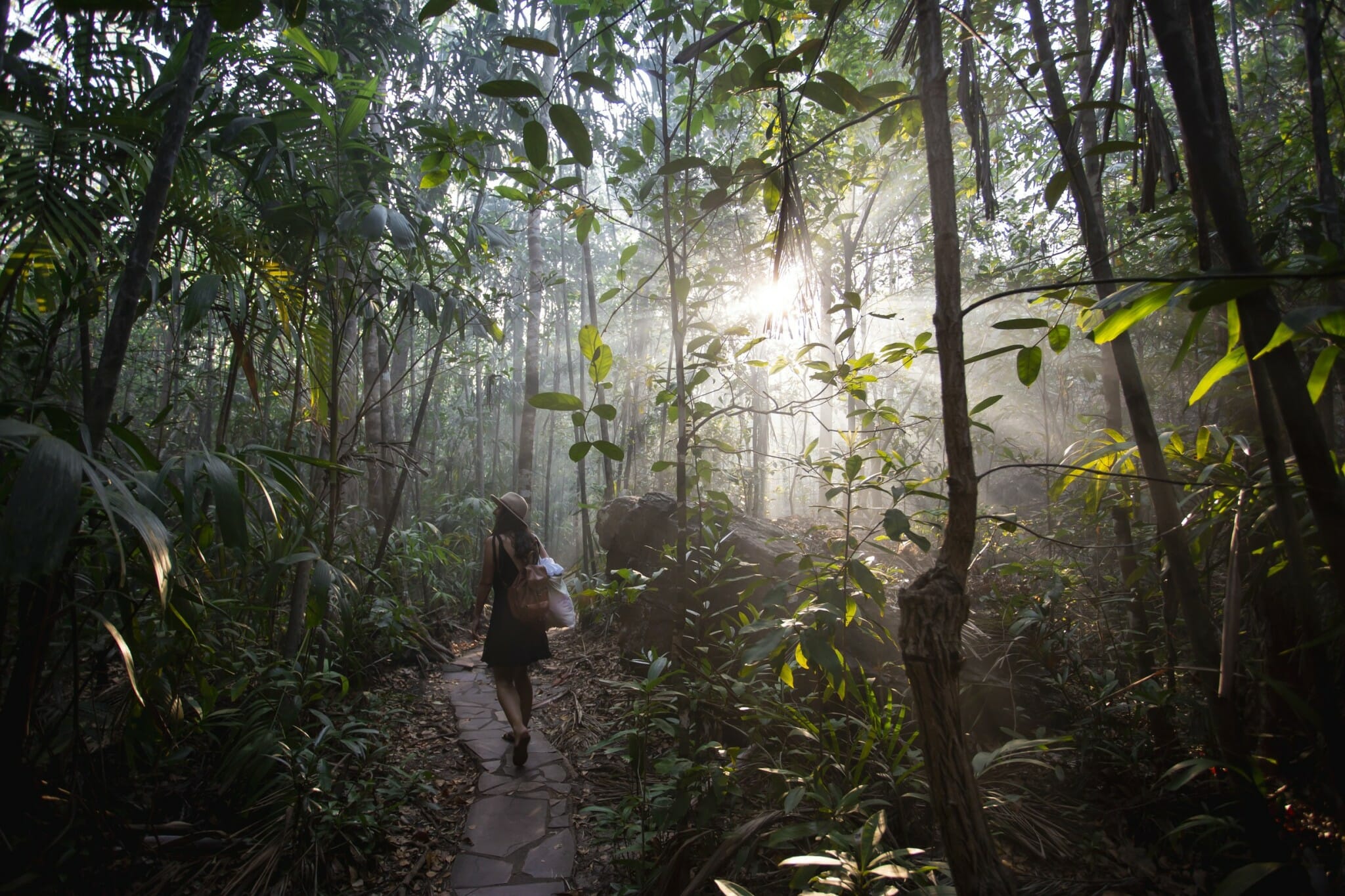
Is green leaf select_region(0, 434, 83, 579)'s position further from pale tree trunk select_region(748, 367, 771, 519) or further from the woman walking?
pale tree trunk select_region(748, 367, 771, 519)

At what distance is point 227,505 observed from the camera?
146 cm

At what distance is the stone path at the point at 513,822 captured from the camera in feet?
7.64

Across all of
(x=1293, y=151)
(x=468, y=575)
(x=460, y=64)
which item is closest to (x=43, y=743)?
(x=1293, y=151)

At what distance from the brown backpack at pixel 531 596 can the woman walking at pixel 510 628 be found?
4 centimetres

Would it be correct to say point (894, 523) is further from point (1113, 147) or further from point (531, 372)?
point (531, 372)

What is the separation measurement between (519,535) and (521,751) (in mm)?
1168

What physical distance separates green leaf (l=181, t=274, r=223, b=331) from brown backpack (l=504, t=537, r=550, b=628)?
1.98 meters

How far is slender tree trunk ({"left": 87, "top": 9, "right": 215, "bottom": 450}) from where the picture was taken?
169cm

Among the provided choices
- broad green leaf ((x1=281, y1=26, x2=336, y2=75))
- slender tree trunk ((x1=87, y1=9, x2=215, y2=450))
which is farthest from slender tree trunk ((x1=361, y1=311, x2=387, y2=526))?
slender tree trunk ((x1=87, y1=9, x2=215, y2=450))

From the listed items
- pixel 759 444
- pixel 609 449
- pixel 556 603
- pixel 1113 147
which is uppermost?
pixel 759 444

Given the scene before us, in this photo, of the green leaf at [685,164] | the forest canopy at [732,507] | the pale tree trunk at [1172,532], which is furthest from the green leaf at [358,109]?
the pale tree trunk at [1172,532]

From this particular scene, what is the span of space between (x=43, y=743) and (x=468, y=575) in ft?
20.5

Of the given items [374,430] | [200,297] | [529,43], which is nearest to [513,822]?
[200,297]

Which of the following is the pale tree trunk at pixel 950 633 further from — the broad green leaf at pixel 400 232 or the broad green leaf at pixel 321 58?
the broad green leaf at pixel 321 58
